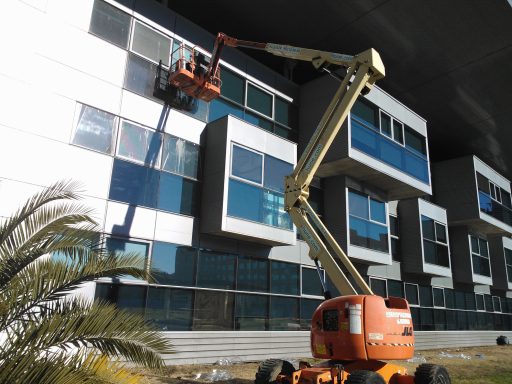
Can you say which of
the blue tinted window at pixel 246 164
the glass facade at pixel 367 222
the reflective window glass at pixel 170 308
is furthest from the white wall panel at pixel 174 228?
the glass facade at pixel 367 222

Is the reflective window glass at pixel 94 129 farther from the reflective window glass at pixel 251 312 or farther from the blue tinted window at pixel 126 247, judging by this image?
the reflective window glass at pixel 251 312

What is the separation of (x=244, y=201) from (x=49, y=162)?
225 inches

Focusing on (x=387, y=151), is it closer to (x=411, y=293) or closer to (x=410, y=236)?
(x=410, y=236)

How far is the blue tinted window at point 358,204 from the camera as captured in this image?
18.1 m

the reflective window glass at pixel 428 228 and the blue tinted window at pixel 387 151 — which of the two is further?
the reflective window glass at pixel 428 228

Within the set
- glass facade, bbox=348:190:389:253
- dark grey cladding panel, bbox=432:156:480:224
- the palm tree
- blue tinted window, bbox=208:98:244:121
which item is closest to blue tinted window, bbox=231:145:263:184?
blue tinted window, bbox=208:98:244:121

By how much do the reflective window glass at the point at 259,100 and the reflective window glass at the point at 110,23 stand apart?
5092mm

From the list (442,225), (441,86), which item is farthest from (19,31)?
(442,225)

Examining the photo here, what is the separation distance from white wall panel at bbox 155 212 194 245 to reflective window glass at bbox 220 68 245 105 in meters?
5.05

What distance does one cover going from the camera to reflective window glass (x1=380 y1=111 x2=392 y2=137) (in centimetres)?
1898

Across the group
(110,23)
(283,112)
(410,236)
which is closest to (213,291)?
(283,112)

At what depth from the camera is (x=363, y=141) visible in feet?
57.6

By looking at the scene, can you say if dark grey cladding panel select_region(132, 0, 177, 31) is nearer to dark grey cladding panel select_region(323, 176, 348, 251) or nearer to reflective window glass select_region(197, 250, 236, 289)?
reflective window glass select_region(197, 250, 236, 289)

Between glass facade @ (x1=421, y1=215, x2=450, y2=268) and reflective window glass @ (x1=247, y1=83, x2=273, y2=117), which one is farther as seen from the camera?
glass facade @ (x1=421, y1=215, x2=450, y2=268)
